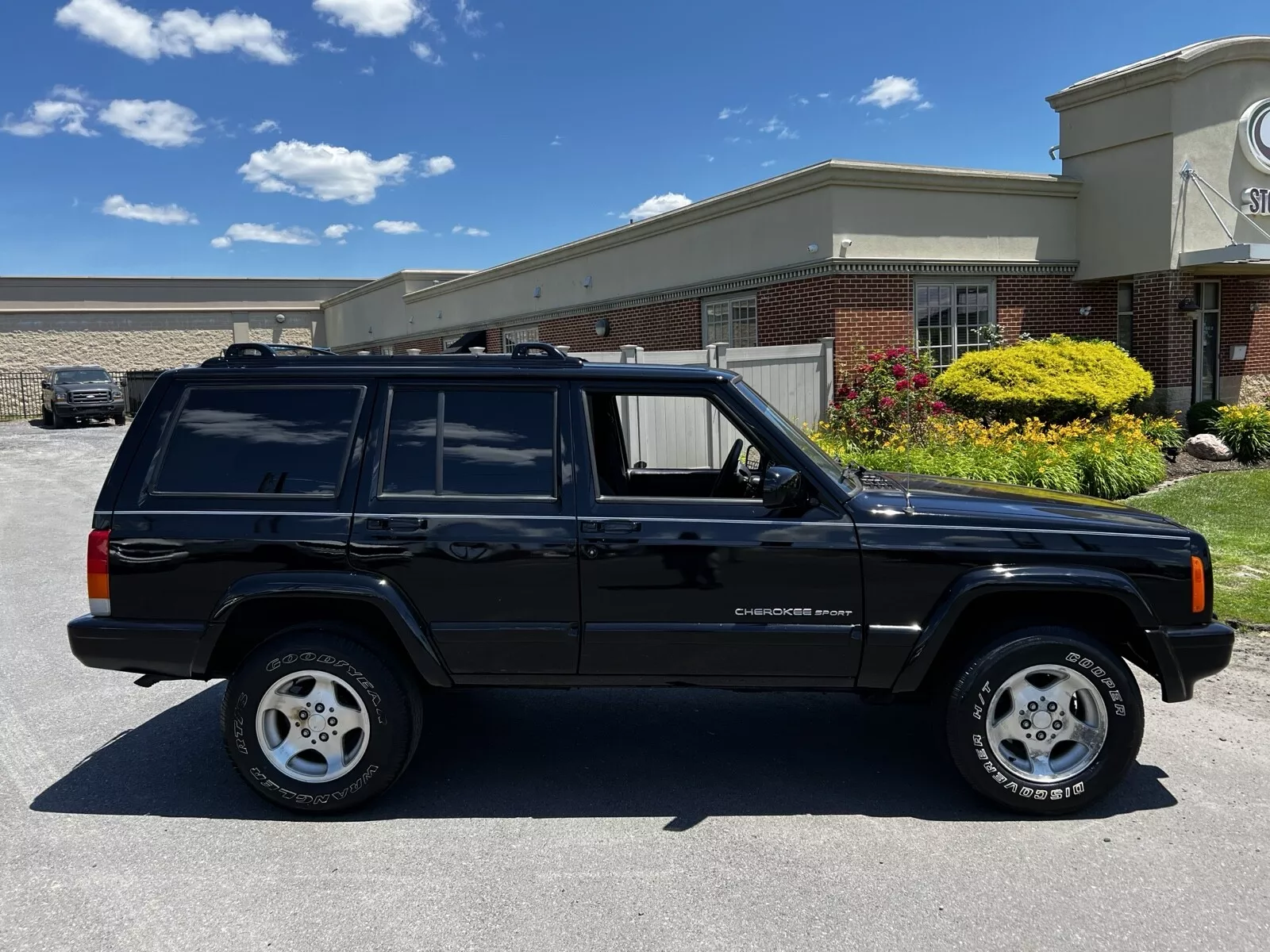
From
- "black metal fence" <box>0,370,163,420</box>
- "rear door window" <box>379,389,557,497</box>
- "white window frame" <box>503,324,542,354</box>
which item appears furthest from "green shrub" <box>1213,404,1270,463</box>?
"black metal fence" <box>0,370,163,420</box>

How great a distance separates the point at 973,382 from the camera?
13250 millimetres

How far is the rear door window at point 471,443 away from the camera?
408 centimetres

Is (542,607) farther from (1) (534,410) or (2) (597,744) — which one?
(2) (597,744)

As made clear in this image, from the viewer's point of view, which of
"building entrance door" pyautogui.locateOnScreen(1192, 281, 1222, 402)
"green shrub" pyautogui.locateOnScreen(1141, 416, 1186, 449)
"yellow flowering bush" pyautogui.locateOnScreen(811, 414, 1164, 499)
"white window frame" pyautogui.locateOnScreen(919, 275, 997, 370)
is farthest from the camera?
"building entrance door" pyautogui.locateOnScreen(1192, 281, 1222, 402)

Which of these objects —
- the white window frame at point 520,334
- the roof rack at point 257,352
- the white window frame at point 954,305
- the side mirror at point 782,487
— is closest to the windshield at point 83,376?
the white window frame at point 520,334

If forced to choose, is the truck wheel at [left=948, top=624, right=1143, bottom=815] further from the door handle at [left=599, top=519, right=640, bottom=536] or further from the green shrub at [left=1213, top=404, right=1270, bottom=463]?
the green shrub at [left=1213, top=404, right=1270, bottom=463]

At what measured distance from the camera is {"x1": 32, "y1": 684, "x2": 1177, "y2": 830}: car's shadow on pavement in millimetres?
4098

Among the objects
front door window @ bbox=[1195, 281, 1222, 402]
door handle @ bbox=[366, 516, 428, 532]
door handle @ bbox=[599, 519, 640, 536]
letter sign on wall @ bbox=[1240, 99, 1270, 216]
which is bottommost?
door handle @ bbox=[599, 519, 640, 536]

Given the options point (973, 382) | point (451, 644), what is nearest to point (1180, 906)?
point (451, 644)

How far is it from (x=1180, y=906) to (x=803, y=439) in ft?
7.75

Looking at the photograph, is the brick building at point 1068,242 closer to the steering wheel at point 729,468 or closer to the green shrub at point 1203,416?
the green shrub at point 1203,416

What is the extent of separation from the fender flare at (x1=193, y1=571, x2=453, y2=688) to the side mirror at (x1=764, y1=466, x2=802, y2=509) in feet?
5.22

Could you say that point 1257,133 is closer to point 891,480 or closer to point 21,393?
point 891,480

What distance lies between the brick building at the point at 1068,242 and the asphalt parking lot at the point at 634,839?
1004 centimetres
